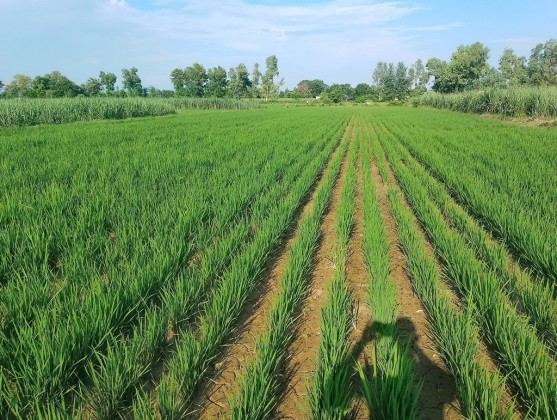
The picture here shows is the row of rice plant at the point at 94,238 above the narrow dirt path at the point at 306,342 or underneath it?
above

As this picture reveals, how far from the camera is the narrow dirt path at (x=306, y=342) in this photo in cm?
184

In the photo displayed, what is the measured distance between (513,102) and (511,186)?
1978cm

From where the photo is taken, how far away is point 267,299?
9.40ft

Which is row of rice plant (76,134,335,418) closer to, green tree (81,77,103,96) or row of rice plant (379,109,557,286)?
row of rice plant (379,109,557,286)

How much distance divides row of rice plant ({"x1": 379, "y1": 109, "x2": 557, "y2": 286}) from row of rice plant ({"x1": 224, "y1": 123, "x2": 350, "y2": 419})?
6.17ft

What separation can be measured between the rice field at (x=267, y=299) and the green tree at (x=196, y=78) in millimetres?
71776

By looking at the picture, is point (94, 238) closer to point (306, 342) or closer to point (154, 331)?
point (154, 331)

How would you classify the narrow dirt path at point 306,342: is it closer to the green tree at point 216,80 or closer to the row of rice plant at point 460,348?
the row of rice plant at point 460,348

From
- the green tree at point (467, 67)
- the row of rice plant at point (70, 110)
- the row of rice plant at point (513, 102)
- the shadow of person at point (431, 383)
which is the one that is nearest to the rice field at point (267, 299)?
the shadow of person at point (431, 383)

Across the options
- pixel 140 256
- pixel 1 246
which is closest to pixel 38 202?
pixel 1 246

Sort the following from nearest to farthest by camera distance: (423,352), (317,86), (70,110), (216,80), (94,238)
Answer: (423,352)
(94,238)
(70,110)
(216,80)
(317,86)

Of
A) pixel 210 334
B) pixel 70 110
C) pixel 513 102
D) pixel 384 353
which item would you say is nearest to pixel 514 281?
pixel 384 353

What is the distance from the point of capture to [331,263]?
351cm

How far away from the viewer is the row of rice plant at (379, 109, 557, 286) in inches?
131
